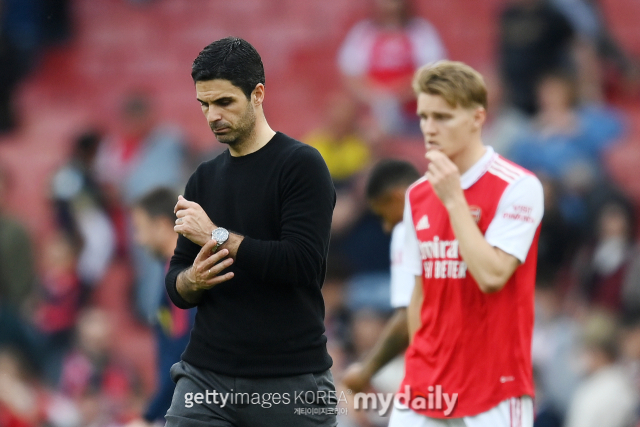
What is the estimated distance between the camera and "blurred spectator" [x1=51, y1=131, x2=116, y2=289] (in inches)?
463

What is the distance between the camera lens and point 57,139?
13.5 m

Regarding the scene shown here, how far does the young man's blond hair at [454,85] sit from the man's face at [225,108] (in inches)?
36.8

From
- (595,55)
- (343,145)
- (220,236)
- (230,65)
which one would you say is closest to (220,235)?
(220,236)

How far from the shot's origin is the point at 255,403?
3.90 metres

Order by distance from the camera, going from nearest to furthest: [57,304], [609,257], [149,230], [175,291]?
[175,291], [149,230], [609,257], [57,304]

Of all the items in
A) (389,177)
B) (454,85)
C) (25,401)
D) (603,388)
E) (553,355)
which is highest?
(454,85)

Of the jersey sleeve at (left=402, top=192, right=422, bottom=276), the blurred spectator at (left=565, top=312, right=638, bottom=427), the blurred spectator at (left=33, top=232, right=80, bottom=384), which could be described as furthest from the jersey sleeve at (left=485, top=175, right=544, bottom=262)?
the blurred spectator at (left=33, top=232, right=80, bottom=384)

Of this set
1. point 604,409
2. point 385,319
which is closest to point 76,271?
point 385,319

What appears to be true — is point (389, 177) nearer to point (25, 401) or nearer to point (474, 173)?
point (474, 173)

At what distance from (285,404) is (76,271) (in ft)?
27.1

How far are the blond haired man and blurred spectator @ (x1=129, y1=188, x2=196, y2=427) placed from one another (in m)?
1.45

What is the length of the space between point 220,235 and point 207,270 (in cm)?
14

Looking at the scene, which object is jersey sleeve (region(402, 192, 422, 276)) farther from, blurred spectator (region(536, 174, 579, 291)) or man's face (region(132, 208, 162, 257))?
blurred spectator (region(536, 174, 579, 291))

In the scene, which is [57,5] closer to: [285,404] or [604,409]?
[604,409]
